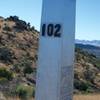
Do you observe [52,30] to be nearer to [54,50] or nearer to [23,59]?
[54,50]

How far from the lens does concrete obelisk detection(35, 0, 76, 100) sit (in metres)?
6.32

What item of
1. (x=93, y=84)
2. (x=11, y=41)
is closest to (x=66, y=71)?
(x=93, y=84)

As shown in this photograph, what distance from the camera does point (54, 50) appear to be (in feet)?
20.8

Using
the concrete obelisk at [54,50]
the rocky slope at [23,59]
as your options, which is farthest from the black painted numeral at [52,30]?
the rocky slope at [23,59]

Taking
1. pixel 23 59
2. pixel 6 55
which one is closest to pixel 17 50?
pixel 23 59

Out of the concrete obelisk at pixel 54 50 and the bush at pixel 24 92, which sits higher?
the concrete obelisk at pixel 54 50

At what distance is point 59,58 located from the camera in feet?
20.8

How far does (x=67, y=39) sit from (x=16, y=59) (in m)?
33.5

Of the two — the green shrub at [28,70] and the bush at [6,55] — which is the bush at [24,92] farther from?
the bush at [6,55]

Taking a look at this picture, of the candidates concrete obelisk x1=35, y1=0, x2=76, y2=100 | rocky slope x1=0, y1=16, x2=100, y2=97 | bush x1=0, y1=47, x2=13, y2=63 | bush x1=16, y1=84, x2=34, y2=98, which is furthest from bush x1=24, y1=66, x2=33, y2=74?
concrete obelisk x1=35, y1=0, x2=76, y2=100

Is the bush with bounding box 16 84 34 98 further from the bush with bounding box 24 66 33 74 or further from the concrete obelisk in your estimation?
the bush with bounding box 24 66 33 74

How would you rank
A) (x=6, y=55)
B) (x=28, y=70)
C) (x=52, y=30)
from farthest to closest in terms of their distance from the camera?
1. (x=6, y=55)
2. (x=28, y=70)
3. (x=52, y=30)

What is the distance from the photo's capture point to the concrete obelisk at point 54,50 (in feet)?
20.7

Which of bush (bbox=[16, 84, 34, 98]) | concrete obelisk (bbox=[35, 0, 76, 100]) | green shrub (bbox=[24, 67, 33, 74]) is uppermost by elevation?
concrete obelisk (bbox=[35, 0, 76, 100])
